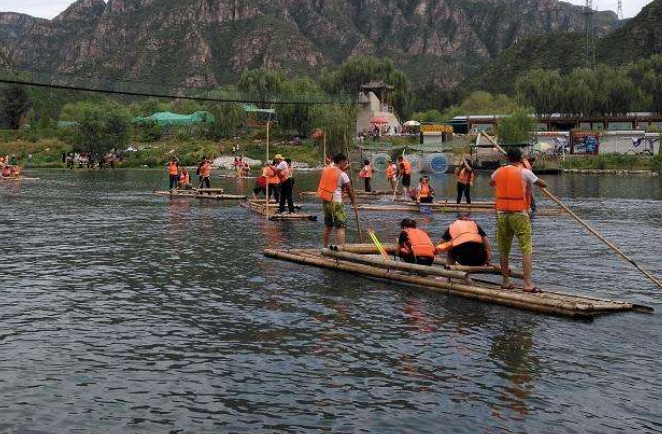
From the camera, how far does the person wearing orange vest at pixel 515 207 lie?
1368 cm

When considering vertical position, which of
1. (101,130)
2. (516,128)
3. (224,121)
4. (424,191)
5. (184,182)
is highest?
(224,121)

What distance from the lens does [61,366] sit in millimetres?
9883

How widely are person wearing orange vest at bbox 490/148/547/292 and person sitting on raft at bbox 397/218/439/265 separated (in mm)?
1900

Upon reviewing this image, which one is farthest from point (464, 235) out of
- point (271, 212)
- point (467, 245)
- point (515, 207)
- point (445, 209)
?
point (445, 209)

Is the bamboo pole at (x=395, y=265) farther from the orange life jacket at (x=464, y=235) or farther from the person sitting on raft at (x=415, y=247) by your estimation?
the orange life jacket at (x=464, y=235)

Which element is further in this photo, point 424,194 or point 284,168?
point 424,194

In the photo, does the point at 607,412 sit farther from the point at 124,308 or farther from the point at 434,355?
the point at 124,308

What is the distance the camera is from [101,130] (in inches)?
4139

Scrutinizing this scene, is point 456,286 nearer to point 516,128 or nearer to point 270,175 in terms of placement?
point 270,175

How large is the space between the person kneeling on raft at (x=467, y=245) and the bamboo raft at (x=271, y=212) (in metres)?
14.3

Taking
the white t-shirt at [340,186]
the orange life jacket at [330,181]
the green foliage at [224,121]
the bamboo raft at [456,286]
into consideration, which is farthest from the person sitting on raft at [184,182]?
the green foliage at [224,121]

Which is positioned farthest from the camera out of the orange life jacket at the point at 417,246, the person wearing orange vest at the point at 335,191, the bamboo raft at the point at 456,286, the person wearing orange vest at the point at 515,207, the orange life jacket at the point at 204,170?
the orange life jacket at the point at 204,170

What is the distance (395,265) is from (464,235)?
1.60 m

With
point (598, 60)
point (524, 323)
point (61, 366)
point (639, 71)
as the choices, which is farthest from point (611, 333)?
point (598, 60)
